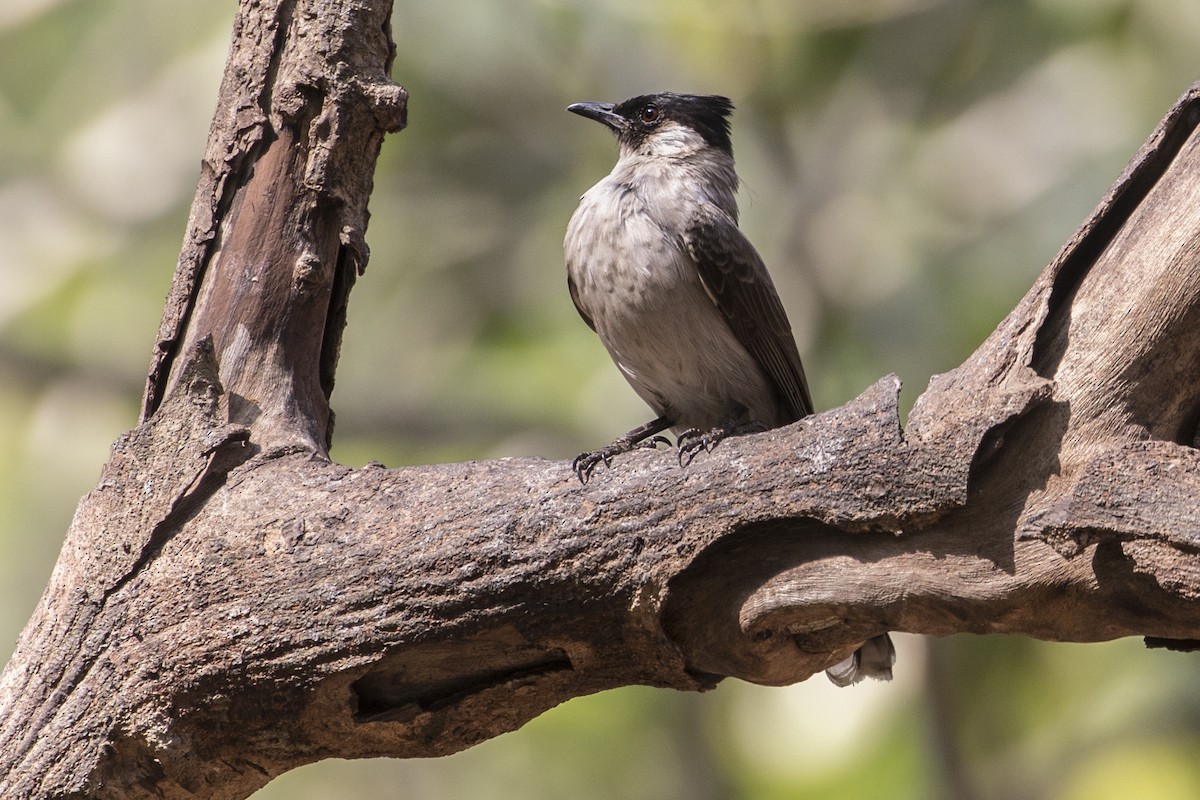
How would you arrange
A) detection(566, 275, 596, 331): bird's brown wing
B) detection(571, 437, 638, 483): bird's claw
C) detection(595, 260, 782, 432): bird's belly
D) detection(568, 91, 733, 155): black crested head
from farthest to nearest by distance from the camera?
detection(568, 91, 733, 155): black crested head, detection(566, 275, 596, 331): bird's brown wing, detection(595, 260, 782, 432): bird's belly, detection(571, 437, 638, 483): bird's claw

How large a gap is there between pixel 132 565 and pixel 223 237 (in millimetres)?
949

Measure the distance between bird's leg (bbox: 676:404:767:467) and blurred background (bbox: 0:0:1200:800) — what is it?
2.81m

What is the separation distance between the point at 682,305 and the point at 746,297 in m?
0.25

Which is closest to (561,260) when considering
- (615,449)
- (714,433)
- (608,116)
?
(608,116)

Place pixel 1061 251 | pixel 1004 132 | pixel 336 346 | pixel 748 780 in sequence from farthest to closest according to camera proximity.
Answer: pixel 1004 132
pixel 748 780
pixel 336 346
pixel 1061 251

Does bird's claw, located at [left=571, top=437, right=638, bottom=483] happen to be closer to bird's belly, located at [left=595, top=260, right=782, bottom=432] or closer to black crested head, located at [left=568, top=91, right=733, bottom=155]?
bird's belly, located at [left=595, top=260, right=782, bottom=432]

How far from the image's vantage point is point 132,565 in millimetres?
2877

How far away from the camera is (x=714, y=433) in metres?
3.59

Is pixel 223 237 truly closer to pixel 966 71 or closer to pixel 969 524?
pixel 969 524

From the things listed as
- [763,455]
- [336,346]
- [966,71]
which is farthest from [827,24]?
[763,455]

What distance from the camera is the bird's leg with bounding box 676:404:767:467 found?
2833 mm

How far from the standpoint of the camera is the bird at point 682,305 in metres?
4.10

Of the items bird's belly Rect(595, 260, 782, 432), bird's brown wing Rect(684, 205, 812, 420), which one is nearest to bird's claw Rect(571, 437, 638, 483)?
bird's belly Rect(595, 260, 782, 432)

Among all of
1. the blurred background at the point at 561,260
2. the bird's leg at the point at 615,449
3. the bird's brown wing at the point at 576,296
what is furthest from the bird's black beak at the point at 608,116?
the blurred background at the point at 561,260
